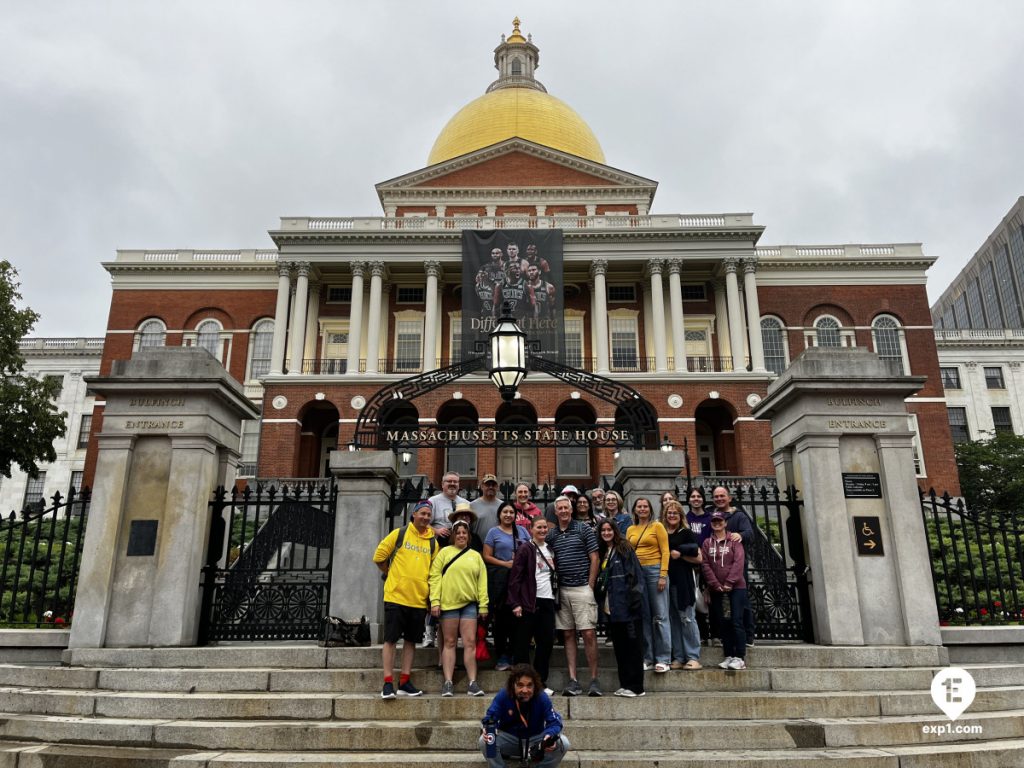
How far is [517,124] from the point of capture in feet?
159

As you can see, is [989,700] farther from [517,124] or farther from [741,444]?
[517,124]

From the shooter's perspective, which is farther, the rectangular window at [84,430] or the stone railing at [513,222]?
the rectangular window at [84,430]

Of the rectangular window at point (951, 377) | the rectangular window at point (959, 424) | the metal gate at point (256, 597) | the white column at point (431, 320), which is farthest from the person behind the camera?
the rectangular window at point (951, 377)

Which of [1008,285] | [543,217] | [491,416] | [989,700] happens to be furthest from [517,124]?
[1008,285]

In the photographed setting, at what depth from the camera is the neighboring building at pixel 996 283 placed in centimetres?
7388

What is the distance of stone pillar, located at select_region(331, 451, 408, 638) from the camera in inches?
316

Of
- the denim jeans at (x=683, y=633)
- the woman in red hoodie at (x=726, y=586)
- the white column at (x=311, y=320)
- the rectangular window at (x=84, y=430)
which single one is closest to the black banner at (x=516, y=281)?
the white column at (x=311, y=320)

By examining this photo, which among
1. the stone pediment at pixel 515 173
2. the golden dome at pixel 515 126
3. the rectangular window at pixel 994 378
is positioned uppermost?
the golden dome at pixel 515 126

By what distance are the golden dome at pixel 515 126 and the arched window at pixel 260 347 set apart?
15.8m

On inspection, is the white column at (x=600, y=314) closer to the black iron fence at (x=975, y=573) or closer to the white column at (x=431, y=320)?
the white column at (x=431, y=320)

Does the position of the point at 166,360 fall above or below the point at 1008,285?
below

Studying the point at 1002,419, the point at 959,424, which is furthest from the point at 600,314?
the point at 1002,419

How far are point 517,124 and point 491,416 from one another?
2209 centimetres

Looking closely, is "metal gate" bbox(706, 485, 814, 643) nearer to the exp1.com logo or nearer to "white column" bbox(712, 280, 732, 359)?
the exp1.com logo
